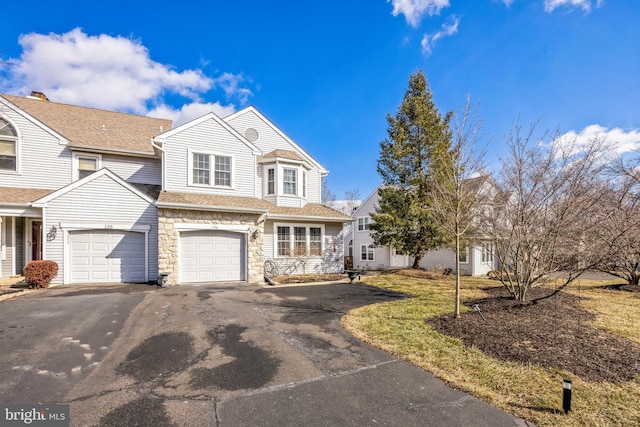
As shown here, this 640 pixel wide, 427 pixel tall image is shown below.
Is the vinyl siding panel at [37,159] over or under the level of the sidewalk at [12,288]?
over

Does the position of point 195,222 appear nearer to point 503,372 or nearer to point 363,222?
point 503,372

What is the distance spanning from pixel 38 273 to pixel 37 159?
19.6ft

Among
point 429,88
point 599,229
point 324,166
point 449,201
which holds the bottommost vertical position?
point 599,229

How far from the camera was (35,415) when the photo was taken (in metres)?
3.31

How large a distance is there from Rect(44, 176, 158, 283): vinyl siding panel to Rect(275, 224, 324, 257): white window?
5711 millimetres

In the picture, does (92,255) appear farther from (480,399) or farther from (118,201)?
(480,399)

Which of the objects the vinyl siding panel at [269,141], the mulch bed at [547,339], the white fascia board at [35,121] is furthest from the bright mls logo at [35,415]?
the vinyl siding panel at [269,141]

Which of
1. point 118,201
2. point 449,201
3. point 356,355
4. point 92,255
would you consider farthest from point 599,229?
point 92,255

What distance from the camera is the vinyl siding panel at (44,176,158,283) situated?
11234 millimetres

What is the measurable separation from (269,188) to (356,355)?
12.3 m

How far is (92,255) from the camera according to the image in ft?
38.7

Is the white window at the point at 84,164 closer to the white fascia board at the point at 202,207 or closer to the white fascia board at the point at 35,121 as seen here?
the white fascia board at the point at 35,121

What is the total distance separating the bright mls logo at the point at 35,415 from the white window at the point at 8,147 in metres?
14.2

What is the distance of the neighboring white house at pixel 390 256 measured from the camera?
2127 cm
